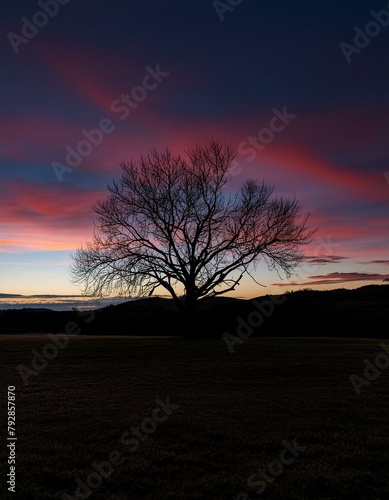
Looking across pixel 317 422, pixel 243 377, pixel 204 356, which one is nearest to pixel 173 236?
pixel 204 356

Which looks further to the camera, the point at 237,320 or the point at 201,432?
the point at 237,320

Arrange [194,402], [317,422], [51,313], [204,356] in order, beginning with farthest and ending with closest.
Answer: [51,313]
[204,356]
[194,402]
[317,422]

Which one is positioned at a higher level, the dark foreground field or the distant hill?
the distant hill

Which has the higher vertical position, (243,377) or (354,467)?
(243,377)

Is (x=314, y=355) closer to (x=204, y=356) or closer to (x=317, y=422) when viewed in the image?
(x=204, y=356)

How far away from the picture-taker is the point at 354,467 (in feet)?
Answer: 23.1

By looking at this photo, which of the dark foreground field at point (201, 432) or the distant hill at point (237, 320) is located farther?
the distant hill at point (237, 320)

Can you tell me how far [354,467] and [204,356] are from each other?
13739 millimetres

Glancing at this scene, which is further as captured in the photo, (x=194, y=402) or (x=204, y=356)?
(x=204, y=356)

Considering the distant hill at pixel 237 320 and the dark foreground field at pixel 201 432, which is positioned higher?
the distant hill at pixel 237 320

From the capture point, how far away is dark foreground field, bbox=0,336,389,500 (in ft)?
21.1

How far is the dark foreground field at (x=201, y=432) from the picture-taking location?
253 inches

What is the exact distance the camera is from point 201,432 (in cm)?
879

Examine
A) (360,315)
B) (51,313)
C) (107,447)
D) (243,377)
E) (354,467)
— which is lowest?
(354,467)
